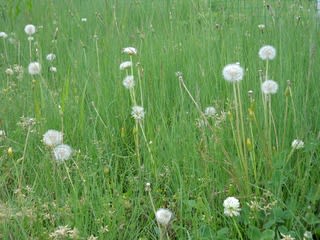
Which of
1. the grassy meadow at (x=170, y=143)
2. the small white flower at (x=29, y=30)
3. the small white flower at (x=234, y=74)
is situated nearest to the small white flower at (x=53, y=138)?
the grassy meadow at (x=170, y=143)

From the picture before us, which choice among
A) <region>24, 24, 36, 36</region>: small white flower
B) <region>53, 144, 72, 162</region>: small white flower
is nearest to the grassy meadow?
<region>53, 144, 72, 162</region>: small white flower

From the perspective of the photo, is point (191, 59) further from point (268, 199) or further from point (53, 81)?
point (268, 199)

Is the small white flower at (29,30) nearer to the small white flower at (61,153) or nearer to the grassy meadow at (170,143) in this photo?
the grassy meadow at (170,143)

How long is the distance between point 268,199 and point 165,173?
35 centimetres

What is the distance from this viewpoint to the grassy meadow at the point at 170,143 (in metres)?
1.43

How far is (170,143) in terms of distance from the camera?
1.75m

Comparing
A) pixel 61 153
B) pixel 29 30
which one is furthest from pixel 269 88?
pixel 29 30

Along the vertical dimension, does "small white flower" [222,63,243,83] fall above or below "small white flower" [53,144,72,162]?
above

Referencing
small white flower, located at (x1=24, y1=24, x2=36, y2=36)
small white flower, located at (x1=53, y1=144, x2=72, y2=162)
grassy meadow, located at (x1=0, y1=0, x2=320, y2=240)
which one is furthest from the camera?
small white flower, located at (x1=24, y1=24, x2=36, y2=36)

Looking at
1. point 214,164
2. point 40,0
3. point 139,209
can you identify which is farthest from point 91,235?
point 40,0

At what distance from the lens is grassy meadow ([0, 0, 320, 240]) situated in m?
1.43

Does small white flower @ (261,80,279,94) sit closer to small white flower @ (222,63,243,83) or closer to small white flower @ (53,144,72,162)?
small white flower @ (222,63,243,83)

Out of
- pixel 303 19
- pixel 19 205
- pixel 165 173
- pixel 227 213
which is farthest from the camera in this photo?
pixel 303 19

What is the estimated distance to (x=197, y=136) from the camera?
189 centimetres
